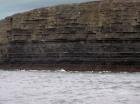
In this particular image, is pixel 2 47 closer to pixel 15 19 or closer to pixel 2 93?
pixel 15 19

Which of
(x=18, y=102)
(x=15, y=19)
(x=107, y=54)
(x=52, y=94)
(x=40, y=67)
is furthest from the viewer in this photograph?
(x=15, y=19)

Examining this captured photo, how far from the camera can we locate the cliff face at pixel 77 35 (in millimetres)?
65750

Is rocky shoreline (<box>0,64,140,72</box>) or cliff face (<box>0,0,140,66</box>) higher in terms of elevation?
cliff face (<box>0,0,140,66</box>)

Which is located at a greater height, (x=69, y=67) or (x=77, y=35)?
(x=77, y=35)

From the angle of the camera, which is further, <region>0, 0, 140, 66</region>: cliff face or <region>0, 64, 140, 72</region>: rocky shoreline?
<region>0, 0, 140, 66</region>: cliff face

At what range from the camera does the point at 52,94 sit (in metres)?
29.8

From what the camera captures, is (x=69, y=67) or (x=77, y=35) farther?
(x=77, y=35)

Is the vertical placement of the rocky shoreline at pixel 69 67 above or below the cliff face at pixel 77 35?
below

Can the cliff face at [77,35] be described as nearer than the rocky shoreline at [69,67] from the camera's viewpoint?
No

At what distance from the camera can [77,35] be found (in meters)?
70.6

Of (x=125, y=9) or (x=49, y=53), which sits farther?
(x=49, y=53)

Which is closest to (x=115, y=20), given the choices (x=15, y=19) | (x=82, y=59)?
(x=82, y=59)

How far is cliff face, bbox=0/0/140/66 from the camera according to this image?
65.8 metres

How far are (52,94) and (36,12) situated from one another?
155ft
